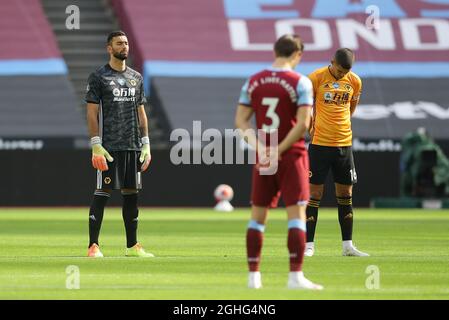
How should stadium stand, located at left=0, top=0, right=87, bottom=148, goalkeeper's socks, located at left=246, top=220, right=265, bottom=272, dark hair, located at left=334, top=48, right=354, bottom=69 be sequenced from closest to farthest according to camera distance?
goalkeeper's socks, located at left=246, top=220, right=265, bottom=272, dark hair, located at left=334, top=48, right=354, bottom=69, stadium stand, located at left=0, top=0, right=87, bottom=148

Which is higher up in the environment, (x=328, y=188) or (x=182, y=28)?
(x=182, y=28)

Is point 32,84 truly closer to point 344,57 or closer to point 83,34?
point 83,34

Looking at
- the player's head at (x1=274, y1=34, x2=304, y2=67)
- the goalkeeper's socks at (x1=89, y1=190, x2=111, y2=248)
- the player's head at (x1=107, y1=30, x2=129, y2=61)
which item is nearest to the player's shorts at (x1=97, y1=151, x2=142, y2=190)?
the goalkeeper's socks at (x1=89, y1=190, x2=111, y2=248)

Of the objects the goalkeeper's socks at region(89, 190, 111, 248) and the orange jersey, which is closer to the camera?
the goalkeeper's socks at region(89, 190, 111, 248)

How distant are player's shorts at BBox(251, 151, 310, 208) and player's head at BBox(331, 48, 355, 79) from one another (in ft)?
12.1

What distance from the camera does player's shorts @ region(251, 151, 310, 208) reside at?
10461mm

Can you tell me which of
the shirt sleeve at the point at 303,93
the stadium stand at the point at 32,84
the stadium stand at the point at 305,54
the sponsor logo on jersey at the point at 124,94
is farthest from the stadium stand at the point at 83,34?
the shirt sleeve at the point at 303,93

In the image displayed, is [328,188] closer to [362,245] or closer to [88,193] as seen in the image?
[88,193]

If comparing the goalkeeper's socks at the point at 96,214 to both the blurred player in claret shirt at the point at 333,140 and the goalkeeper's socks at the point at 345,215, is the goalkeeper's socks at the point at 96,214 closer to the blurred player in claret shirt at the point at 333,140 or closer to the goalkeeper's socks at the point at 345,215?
the blurred player in claret shirt at the point at 333,140

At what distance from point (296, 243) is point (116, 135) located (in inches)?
162

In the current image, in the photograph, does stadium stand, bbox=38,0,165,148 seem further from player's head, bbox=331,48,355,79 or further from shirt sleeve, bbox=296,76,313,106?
shirt sleeve, bbox=296,76,313,106

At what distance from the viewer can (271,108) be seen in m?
10.5

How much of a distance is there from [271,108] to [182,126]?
22465mm
